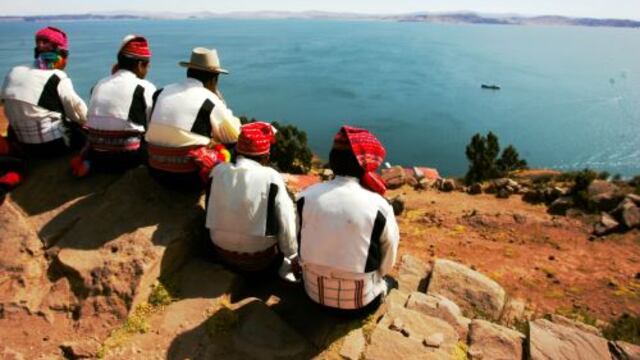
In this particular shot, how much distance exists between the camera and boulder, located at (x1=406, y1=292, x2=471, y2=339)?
3.73 metres

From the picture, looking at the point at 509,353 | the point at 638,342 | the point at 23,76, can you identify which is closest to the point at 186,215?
the point at 23,76

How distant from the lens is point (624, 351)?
151 inches

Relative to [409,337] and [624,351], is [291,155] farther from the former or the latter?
[409,337]

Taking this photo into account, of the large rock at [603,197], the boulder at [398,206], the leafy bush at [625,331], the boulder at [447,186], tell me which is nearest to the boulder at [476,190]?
the boulder at [447,186]

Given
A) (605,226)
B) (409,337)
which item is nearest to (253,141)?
(409,337)

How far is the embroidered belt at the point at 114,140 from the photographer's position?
446 centimetres

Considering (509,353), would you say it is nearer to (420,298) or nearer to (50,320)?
(420,298)

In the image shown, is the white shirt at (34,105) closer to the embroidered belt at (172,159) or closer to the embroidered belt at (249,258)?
the embroidered belt at (172,159)

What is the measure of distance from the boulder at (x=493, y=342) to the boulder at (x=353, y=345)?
A: 82 centimetres

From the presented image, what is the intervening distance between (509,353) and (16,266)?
4077mm

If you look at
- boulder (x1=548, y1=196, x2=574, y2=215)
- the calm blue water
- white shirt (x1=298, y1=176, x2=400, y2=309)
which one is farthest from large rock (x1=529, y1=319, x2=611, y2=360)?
the calm blue water

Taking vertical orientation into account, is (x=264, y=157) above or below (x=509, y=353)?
above

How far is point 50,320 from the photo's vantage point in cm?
343

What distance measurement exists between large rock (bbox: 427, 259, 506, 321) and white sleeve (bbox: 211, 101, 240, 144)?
2808 millimetres
